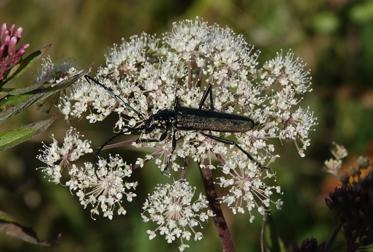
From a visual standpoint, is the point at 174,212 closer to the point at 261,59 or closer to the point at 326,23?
the point at 261,59

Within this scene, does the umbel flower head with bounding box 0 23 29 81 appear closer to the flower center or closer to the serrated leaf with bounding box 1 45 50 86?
the serrated leaf with bounding box 1 45 50 86

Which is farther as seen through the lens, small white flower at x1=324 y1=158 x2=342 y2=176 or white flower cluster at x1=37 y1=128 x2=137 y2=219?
small white flower at x1=324 y1=158 x2=342 y2=176

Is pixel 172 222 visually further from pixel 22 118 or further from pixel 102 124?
pixel 22 118

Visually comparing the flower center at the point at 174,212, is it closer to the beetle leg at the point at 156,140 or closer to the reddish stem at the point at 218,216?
the reddish stem at the point at 218,216

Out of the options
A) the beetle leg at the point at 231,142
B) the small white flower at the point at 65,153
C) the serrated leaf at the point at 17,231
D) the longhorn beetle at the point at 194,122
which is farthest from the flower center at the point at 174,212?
the serrated leaf at the point at 17,231

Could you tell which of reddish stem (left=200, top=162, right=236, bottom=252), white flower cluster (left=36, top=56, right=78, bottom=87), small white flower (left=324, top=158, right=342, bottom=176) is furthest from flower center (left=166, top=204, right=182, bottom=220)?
white flower cluster (left=36, top=56, right=78, bottom=87)
